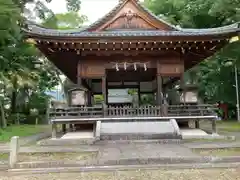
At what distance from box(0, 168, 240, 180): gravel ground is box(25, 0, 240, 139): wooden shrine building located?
5773 millimetres

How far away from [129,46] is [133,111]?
276 centimetres

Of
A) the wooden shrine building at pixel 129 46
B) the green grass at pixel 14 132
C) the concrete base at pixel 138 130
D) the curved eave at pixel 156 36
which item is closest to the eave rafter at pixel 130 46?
the wooden shrine building at pixel 129 46

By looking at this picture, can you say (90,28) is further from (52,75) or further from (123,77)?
(52,75)

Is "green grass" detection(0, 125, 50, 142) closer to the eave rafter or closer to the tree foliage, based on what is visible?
the eave rafter

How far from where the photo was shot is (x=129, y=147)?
9.55 metres

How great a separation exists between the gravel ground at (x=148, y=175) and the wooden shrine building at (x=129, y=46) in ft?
18.9

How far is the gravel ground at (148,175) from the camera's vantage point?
6109mm

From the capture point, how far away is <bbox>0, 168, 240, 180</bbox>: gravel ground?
6.11 m

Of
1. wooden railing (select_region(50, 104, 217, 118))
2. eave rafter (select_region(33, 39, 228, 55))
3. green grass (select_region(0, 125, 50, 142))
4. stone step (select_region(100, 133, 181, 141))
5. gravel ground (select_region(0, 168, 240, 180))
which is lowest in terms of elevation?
gravel ground (select_region(0, 168, 240, 180))

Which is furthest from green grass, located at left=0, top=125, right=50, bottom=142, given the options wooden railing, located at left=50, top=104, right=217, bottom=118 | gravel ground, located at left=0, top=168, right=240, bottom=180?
gravel ground, located at left=0, top=168, right=240, bottom=180

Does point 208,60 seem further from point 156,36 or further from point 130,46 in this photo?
point 156,36

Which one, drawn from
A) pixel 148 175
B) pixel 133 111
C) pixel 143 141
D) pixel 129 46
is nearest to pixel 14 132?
pixel 133 111

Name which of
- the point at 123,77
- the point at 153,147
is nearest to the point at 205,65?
the point at 123,77

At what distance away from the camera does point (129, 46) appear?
12.9 metres
